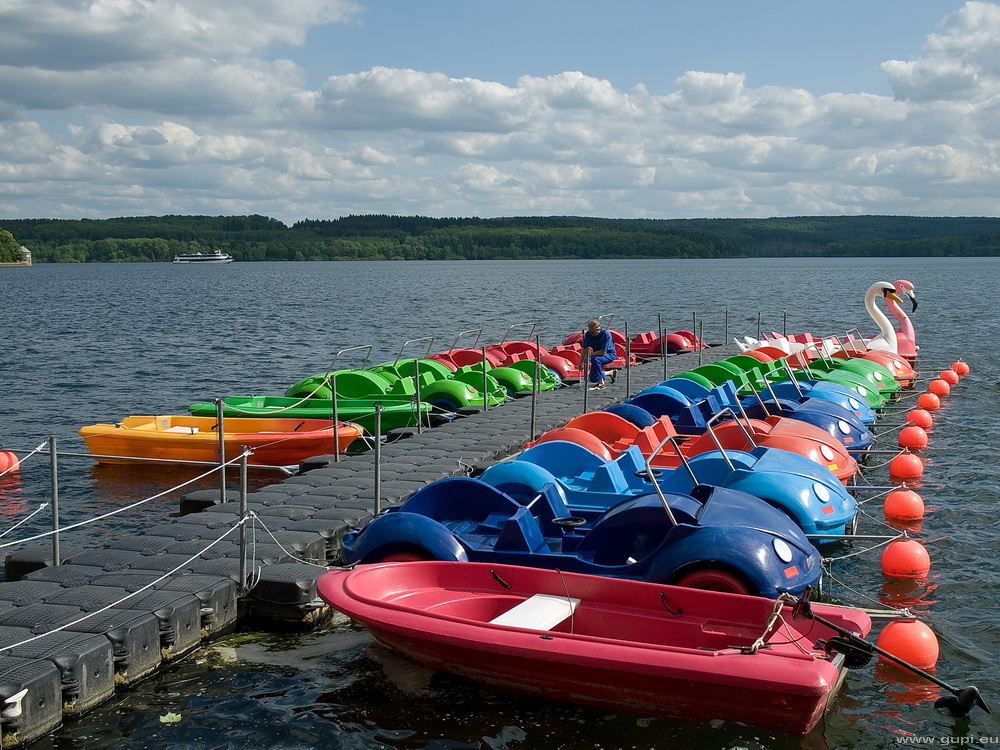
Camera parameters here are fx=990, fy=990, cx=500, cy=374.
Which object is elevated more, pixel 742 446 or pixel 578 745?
pixel 742 446

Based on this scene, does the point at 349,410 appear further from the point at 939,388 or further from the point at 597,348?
the point at 939,388

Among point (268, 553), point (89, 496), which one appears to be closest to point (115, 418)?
point (89, 496)

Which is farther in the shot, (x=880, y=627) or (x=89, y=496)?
(x=89, y=496)

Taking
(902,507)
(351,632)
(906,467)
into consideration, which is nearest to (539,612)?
(351,632)

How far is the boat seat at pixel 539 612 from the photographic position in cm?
731

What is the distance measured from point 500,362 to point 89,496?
34.5 feet

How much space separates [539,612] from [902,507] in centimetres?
690

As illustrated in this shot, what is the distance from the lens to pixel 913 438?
17125 mm

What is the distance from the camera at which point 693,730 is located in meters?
6.86

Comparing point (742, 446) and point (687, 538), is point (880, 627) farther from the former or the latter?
point (742, 446)

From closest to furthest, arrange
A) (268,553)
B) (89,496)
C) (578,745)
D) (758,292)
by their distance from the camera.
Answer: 1. (578,745)
2. (268,553)
3. (89,496)
4. (758,292)

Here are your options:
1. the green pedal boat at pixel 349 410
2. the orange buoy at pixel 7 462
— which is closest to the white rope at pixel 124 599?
the green pedal boat at pixel 349 410

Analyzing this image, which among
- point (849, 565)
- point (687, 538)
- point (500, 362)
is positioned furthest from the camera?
point (500, 362)

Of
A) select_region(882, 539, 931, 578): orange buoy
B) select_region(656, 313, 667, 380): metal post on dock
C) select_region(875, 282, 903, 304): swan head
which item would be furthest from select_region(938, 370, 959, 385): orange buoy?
select_region(882, 539, 931, 578): orange buoy
